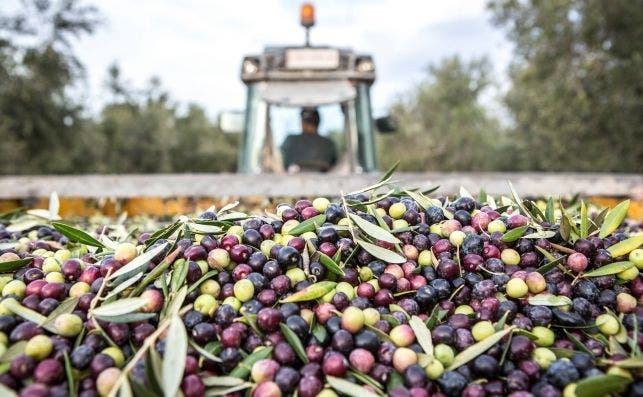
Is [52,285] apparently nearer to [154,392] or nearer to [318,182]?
[154,392]

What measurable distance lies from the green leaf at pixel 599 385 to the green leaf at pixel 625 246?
471 mm

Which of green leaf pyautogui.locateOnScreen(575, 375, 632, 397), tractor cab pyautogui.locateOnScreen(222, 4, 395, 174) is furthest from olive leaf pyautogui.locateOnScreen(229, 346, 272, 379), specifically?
tractor cab pyautogui.locateOnScreen(222, 4, 395, 174)

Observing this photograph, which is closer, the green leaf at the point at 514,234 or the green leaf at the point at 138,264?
the green leaf at the point at 138,264

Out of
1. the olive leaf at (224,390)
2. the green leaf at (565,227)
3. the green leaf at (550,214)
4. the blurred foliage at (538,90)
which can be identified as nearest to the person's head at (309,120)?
the green leaf at (550,214)

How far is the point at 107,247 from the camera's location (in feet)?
4.82

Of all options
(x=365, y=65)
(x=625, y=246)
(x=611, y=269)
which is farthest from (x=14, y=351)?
(x=365, y=65)

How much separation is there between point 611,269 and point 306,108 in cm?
503

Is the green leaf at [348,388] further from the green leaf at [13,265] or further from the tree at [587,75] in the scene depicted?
the tree at [587,75]

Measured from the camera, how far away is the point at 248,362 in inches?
40.9

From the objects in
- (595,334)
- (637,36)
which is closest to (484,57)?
(637,36)

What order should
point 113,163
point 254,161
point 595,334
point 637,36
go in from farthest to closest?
point 113,163, point 637,36, point 254,161, point 595,334

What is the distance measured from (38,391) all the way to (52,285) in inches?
13.6

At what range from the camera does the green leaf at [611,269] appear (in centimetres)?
121

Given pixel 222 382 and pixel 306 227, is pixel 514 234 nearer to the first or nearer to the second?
pixel 306 227
